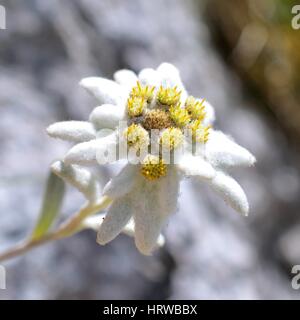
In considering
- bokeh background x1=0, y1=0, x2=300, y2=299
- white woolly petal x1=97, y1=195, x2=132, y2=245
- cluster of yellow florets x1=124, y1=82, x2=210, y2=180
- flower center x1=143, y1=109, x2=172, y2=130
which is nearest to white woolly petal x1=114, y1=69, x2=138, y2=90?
cluster of yellow florets x1=124, y1=82, x2=210, y2=180

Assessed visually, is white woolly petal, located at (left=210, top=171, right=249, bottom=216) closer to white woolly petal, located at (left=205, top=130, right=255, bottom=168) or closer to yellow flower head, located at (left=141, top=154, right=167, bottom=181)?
white woolly petal, located at (left=205, top=130, right=255, bottom=168)

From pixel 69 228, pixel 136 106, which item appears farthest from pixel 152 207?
pixel 69 228

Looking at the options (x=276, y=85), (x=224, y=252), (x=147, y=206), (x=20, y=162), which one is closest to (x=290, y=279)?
(x=224, y=252)

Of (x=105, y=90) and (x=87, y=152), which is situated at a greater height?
(x=105, y=90)

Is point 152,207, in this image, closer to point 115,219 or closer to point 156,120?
point 115,219

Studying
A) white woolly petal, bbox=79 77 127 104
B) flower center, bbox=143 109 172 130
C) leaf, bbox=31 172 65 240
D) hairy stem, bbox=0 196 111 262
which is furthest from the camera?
leaf, bbox=31 172 65 240
